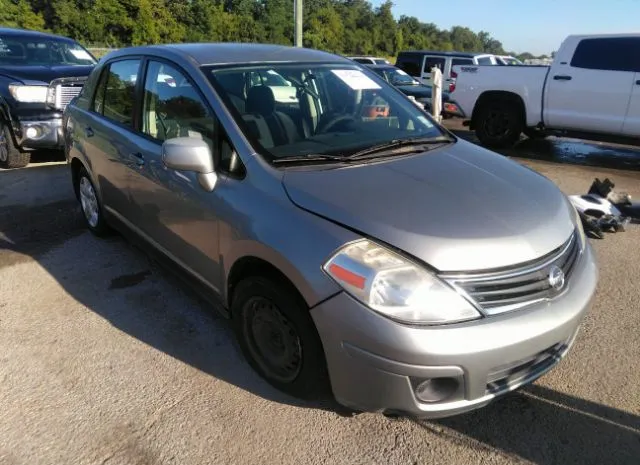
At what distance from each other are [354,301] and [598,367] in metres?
1.70

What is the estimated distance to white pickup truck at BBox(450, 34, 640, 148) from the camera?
8.00m

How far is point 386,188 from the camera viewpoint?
2.48m

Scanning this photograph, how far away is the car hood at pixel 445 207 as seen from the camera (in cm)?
213

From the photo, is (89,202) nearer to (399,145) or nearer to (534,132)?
(399,145)

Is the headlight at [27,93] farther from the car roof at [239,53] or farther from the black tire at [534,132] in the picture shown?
the black tire at [534,132]

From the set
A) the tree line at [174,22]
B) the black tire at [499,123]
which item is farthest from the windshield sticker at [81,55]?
the tree line at [174,22]

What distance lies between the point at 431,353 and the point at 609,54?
810cm

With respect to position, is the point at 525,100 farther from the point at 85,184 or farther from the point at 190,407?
the point at 190,407

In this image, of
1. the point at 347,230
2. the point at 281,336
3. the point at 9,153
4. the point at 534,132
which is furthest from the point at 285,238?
the point at 534,132

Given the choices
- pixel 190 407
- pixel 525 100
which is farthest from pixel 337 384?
pixel 525 100

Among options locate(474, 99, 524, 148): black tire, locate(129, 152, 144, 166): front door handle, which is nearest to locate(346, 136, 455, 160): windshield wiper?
locate(129, 152, 144, 166): front door handle

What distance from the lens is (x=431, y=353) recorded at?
6.54 feet

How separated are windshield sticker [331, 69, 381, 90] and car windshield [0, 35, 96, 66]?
20.5 feet

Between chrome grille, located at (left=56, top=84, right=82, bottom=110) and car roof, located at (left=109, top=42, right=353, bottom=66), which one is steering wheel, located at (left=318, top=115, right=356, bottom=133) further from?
chrome grille, located at (left=56, top=84, right=82, bottom=110)
